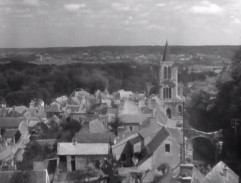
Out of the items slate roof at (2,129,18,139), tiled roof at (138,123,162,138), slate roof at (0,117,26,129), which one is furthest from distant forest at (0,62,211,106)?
tiled roof at (138,123,162,138)

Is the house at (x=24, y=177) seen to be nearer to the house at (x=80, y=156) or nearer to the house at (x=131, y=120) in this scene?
the house at (x=80, y=156)

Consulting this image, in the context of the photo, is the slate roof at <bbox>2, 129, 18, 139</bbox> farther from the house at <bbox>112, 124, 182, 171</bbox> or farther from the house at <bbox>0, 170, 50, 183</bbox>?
the house at <bbox>0, 170, 50, 183</bbox>

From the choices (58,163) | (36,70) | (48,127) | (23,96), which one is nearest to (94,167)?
(58,163)

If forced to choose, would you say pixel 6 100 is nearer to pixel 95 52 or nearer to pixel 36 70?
pixel 36 70

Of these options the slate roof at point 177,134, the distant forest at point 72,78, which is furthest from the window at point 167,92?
the slate roof at point 177,134

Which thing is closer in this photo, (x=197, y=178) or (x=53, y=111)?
(x=197, y=178)

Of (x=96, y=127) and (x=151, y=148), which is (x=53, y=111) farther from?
(x=151, y=148)

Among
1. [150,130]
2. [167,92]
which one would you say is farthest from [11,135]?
[167,92]
